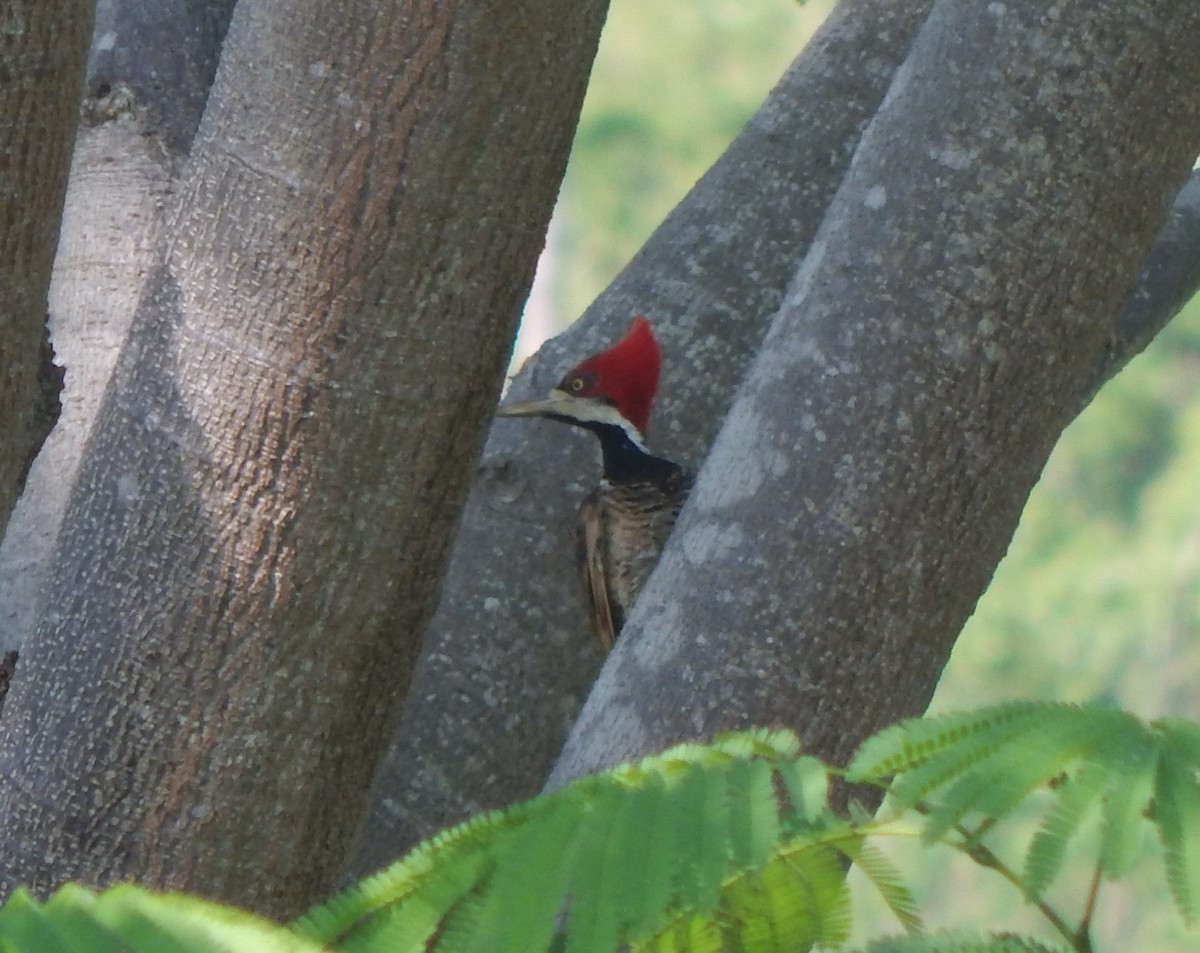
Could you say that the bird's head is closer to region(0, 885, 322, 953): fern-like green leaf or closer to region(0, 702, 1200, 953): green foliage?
region(0, 702, 1200, 953): green foliage


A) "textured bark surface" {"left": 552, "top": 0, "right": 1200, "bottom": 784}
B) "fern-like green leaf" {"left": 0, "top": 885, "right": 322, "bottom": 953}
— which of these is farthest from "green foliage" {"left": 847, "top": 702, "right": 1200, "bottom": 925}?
"textured bark surface" {"left": 552, "top": 0, "right": 1200, "bottom": 784}

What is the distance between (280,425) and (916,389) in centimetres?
77

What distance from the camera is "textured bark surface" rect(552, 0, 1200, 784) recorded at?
1.94 m

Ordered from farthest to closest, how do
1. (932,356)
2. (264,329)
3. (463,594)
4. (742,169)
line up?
(742,169)
(463,594)
(932,356)
(264,329)

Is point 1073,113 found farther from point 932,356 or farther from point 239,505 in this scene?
point 239,505

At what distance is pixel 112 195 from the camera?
2836 mm

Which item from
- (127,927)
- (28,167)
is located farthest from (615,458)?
(127,927)

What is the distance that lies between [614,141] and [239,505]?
14776mm

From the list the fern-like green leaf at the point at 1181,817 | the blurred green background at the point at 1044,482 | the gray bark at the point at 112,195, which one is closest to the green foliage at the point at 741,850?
the fern-like green leaf at the point at 1181,817

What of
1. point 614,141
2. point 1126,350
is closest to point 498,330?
point 1126,350

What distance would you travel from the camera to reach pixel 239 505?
1.86 metres

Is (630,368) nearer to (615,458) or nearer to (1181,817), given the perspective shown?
(615,458)

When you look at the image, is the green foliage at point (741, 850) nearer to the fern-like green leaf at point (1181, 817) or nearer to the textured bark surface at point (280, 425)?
the fern-like green leaf at point (1181, 817)

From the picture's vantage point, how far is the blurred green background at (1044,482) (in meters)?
12.7
